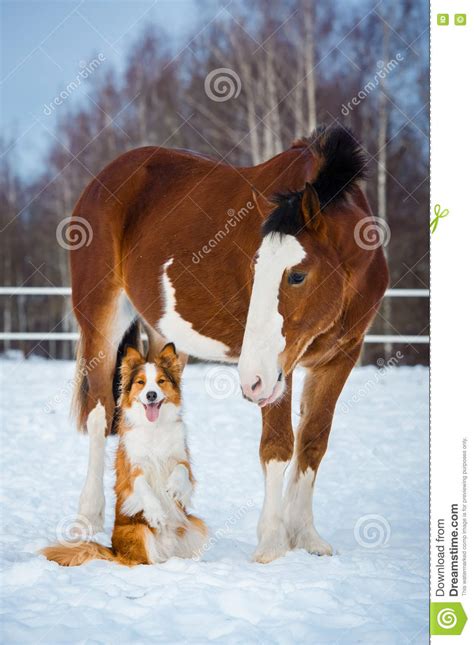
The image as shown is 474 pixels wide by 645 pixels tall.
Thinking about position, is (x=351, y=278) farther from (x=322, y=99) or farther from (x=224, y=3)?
(x=322, y=99)

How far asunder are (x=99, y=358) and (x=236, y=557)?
1.39m

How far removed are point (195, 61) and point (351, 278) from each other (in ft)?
21.2

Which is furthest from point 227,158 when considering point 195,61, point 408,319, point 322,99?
point 408,319

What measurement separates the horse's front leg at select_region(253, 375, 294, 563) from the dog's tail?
0.63 m

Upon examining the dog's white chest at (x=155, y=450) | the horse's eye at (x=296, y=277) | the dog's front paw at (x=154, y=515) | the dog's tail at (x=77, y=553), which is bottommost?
the dog's tail at (x=77, y=553)

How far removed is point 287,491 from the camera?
3.20 m

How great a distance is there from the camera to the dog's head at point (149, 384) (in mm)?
2904

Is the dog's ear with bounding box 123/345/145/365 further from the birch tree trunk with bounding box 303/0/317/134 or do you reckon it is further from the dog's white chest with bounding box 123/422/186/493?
the birch tree trunk with bounding box 303/0/317/134

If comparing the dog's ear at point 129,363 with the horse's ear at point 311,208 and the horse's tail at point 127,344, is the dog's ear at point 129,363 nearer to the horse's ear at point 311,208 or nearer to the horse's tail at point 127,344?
the horse's tail at point 127,344

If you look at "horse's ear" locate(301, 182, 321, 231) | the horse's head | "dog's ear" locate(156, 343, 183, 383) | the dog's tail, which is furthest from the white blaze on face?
the dog's tail

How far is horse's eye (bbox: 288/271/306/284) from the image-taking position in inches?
101

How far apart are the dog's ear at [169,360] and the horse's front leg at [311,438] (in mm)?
647

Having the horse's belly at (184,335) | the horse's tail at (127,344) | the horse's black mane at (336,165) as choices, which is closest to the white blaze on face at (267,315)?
the horse's black mane at (336,165)

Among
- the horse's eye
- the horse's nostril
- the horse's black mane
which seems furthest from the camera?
the horse's black mane
